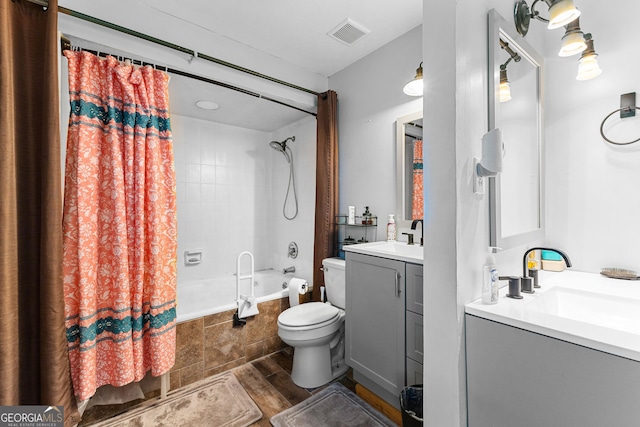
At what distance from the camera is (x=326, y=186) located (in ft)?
8.28

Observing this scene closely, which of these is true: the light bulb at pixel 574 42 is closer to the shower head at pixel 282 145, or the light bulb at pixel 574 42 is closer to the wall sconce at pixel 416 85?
the wall sconce at pixel 416 85

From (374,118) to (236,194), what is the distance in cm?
193

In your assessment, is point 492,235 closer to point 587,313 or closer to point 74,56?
point 587,313

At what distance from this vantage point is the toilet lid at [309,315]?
1.86m

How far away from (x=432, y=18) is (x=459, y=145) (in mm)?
488

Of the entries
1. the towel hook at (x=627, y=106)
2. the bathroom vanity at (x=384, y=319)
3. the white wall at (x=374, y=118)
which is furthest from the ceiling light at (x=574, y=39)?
the bathroom vanity at (x=384, y=319)

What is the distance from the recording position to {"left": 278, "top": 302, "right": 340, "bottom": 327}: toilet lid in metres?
1.86

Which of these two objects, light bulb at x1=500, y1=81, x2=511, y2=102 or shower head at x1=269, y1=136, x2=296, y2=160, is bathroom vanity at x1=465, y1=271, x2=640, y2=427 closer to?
light bulb at x1=500, y1=81, x2=511, y2=102

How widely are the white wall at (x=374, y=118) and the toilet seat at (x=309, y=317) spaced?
2.45ft

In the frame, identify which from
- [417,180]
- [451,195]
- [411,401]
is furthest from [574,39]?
[411,401]

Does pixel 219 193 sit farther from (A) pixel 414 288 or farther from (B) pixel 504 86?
(B) pixel 504 86

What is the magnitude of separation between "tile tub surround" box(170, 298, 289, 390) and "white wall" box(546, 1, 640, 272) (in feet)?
6.92

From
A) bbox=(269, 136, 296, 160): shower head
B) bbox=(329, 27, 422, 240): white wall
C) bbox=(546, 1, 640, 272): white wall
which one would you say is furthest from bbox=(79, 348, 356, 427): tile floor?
bbox=(269, 136, 296, 160): shower head

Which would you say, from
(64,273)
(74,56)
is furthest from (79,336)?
(74,56)
